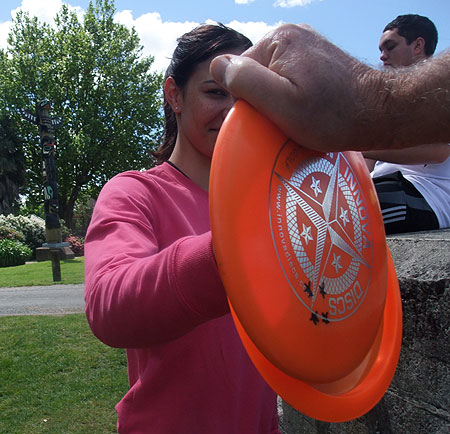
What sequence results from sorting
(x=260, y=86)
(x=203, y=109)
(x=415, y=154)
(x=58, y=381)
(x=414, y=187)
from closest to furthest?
(x=260, y=86), (x=203, y=109), (x=415, y=154), (x=414, y=187), (x=58, y=381)

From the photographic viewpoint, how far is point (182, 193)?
142 cm

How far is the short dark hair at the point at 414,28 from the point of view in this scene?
291cm

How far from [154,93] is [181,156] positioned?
33524 mm

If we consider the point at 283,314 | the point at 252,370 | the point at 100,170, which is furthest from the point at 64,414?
the point at 100,170

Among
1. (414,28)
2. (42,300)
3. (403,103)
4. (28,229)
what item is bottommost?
(28,229)

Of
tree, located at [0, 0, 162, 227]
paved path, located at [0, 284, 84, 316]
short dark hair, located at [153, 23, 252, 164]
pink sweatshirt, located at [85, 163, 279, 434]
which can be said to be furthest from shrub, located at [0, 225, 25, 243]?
pink sweatshirt, located at [85, 163, 279, 434]

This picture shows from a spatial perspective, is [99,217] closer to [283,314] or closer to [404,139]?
[283,314]

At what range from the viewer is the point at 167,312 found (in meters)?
0.81

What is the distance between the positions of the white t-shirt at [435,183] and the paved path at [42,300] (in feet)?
22.1

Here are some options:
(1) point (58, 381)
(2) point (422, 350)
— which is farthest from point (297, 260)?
(1) point (58, 381)

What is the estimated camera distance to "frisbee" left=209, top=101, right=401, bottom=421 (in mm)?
761

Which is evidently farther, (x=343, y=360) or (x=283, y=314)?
(x=343, y=360)

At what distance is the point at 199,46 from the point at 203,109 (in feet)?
0.80

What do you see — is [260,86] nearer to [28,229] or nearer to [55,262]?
[55,262]
